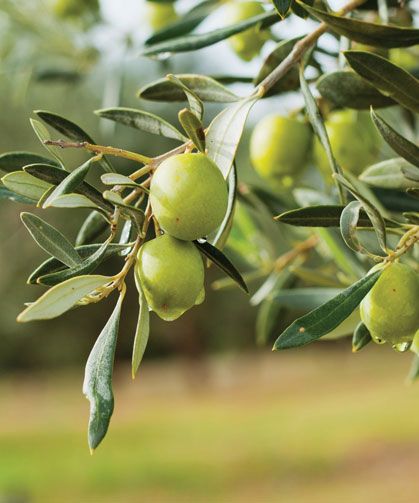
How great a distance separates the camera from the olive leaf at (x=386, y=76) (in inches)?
28.1

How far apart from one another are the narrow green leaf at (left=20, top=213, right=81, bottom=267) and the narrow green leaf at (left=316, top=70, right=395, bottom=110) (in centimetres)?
35

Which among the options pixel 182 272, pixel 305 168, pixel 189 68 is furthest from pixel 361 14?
pixel 189 68

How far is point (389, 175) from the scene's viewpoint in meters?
0.91

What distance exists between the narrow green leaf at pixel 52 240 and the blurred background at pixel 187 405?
6.86m

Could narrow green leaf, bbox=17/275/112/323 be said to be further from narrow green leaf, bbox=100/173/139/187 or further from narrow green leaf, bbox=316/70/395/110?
narrow green leaf, bbox=316/70/395/110

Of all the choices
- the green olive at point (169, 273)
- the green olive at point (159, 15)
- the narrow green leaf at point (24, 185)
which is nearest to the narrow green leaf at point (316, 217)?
the green olive at point (169, 273)

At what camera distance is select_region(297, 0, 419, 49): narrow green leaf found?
69 cm

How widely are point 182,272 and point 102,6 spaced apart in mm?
1207

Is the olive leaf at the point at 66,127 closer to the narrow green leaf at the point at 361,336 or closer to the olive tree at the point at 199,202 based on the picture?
the olive tree at the point at 199,202

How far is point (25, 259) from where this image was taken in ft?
59.2

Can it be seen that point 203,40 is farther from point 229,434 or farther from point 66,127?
point 229,434

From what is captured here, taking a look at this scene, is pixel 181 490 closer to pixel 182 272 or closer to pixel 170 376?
pixel 170 376

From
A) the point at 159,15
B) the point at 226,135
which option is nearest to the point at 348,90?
the point at 226,135

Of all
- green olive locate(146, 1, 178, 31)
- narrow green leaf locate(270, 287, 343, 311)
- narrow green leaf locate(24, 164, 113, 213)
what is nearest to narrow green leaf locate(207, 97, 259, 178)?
narrow green leaf locate(24, 164, 113, 213)
